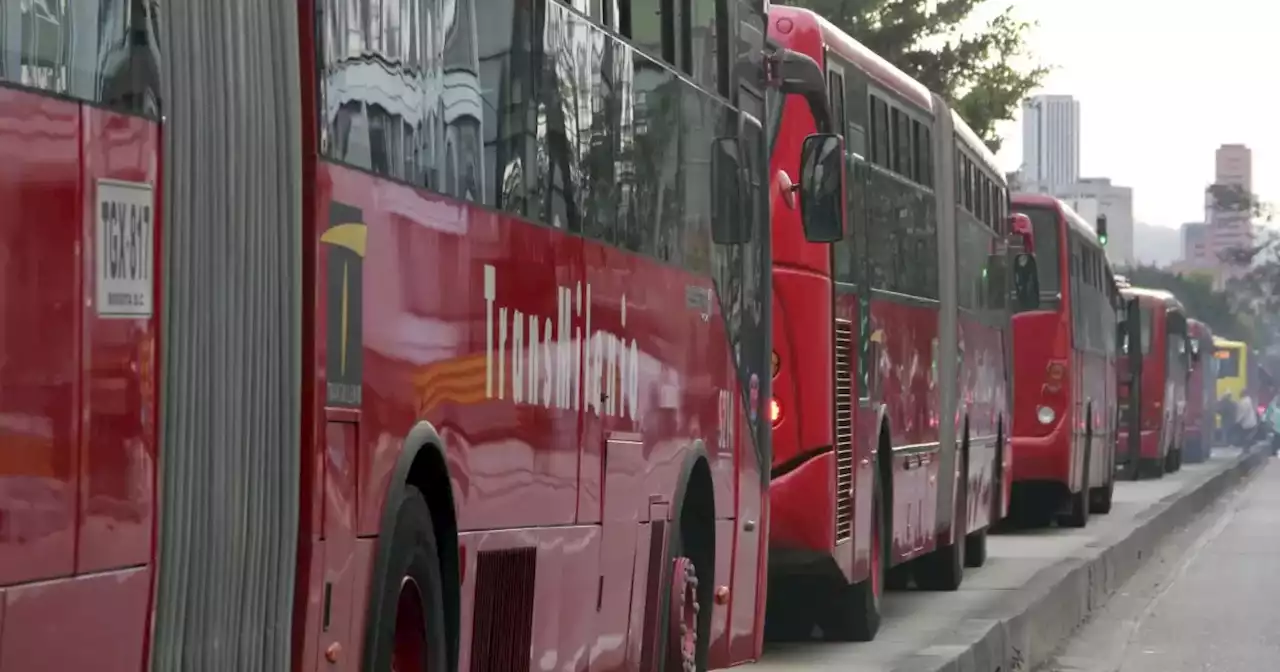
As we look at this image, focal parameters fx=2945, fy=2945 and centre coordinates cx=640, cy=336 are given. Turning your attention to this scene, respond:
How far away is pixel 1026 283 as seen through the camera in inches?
1008

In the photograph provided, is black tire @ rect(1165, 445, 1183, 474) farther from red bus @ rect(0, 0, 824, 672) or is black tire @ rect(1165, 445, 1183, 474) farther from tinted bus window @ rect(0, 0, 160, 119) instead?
tinted bus window @ rect(0, 0, 160, 119)

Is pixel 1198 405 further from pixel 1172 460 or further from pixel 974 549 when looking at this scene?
pixel 974 549

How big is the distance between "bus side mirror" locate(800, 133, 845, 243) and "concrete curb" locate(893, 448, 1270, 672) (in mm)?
2023

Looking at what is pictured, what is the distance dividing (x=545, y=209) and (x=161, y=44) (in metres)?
3.28

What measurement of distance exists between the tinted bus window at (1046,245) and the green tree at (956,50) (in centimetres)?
1094

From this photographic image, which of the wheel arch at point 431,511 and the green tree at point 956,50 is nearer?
the wheel arch at point 431,511

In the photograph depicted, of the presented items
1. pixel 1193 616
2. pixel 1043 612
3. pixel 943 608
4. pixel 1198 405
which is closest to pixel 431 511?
pixel 1043 612

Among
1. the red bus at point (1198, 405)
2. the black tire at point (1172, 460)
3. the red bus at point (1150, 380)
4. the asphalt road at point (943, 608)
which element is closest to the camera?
the asphalt road at point (943, 608)

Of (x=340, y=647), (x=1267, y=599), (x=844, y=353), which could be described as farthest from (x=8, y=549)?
(x=1267, y=599)

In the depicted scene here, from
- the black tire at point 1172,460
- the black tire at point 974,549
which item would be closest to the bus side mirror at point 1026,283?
the black tire at point 974,549

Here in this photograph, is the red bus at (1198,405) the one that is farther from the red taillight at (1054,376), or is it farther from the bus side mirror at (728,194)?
the bus side mirror at (728,194)

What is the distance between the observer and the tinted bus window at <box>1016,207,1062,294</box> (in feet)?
98.6

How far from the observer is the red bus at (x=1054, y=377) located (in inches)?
1184

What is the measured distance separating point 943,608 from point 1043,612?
127 centimetres
